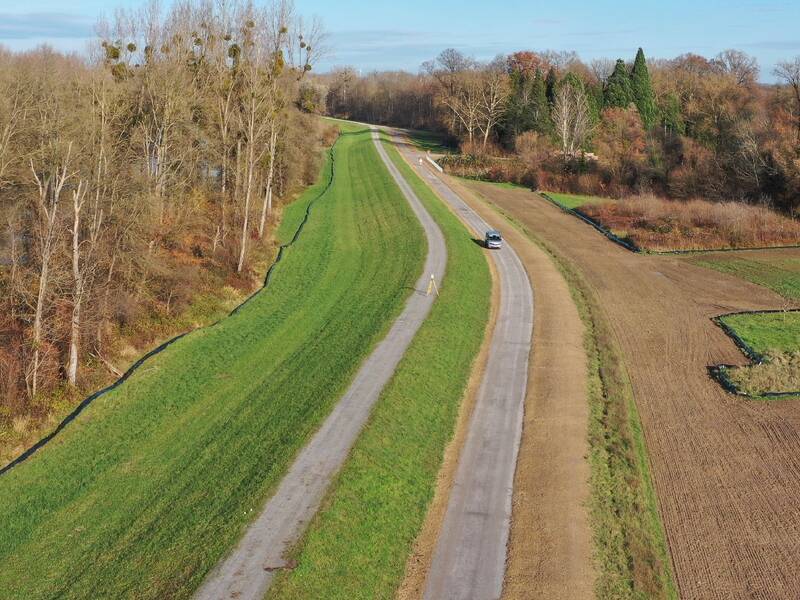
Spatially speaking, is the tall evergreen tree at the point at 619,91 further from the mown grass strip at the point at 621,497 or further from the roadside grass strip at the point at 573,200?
the mown grass strip at the point at 621,497

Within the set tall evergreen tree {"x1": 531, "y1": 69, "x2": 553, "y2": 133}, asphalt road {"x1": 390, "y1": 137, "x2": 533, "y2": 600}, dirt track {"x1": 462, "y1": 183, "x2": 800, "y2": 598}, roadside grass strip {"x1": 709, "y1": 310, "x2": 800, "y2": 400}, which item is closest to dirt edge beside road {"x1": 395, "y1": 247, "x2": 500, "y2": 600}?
asphalt road {"x1": 390, "y1": 137, "x2": 533, "y2": 600}

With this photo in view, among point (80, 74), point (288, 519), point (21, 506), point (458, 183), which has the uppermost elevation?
point (80, 74)

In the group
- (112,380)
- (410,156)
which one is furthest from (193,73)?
(410,156)

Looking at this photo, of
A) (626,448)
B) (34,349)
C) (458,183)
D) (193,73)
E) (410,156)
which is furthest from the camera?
(410,156)

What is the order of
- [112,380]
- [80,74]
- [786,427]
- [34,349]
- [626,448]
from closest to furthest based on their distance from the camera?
1. [626,448]
2. [786,427]
3. [34,349]
4. [112,380]
5. [80,74]

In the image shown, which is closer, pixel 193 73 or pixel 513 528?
pixel 513 528

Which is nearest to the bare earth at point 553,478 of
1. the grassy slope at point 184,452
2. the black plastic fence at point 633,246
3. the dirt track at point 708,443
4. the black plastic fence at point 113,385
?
the dirt track at point 708,443

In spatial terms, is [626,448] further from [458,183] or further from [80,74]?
[458,183]
